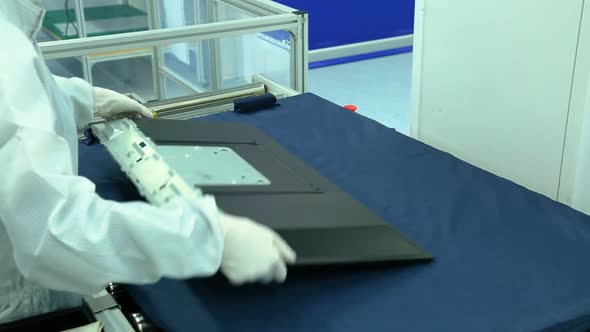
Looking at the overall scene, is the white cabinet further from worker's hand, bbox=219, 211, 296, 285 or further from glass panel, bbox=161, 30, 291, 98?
worker's hand, bbox=219, 211, 296, 285

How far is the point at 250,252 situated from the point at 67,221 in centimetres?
28

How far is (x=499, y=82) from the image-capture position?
6.21 feet

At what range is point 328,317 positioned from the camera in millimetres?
1192

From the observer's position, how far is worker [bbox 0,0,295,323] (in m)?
0.99

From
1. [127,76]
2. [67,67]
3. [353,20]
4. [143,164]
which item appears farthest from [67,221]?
[353,20]

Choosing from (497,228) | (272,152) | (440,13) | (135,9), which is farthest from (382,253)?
(135,9)

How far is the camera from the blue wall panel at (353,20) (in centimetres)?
518

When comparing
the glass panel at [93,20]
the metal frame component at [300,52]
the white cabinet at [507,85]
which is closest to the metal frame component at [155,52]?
the glass panel at [93,20]

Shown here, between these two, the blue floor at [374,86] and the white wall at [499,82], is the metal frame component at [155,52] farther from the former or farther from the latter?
the white wall at [499,82]

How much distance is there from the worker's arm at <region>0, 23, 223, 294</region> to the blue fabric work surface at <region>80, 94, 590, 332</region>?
0.20 m

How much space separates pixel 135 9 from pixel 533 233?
3.65 meters

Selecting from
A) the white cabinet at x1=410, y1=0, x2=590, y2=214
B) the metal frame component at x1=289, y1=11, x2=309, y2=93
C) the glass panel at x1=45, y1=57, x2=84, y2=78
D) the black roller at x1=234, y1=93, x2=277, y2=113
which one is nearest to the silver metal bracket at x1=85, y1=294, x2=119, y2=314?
the black roller at x1=234, y1=93, x2=277, y2=113

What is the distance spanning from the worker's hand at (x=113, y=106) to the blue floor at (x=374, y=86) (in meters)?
2.22

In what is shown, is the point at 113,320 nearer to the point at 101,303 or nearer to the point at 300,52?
the point at 101,303
